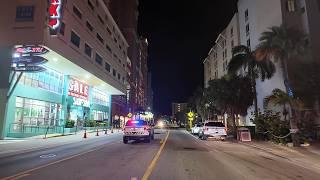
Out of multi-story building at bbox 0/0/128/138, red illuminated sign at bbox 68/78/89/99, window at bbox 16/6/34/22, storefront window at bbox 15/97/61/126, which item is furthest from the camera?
red illuminated sign at bbox 68/78/89/99

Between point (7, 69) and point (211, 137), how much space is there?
71.1 ft

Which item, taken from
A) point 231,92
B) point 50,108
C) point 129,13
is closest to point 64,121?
point 50,108

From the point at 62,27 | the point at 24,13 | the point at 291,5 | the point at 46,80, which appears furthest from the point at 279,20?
the point at 46,80

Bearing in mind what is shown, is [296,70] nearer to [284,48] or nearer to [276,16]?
[284,48]

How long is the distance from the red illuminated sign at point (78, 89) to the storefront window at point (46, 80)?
10.4 feet

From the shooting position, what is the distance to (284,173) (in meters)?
11.3

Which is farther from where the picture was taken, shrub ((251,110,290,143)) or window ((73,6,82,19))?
window ((73,6,82,19))

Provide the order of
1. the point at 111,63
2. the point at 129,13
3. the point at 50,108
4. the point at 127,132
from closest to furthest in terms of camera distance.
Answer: the point at 127,132, the point at 50,108, the point at 111,63, the point at 129,13

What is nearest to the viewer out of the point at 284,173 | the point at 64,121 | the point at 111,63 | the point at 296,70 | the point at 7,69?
the point at 284,173

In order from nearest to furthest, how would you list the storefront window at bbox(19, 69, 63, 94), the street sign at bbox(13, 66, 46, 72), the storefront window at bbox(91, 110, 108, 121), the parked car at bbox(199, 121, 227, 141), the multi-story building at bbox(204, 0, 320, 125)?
the street sign at bbox(13, 66, 46, 72)
the parked car at bbox(199, 121, 227, 141)
the storefront window at bbox(19, 69, 63, 94)
the multi-story building at bbox(204, 0, 320, 125)
the storefront window at bbox(91, 110, 108, 121)

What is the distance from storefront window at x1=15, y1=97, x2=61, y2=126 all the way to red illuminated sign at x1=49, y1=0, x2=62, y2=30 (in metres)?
8.83

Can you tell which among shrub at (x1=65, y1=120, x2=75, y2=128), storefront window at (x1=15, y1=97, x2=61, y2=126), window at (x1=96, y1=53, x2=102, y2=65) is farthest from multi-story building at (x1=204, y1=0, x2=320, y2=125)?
shrub at (x1=65, y1=120, x2=75, y2=128)

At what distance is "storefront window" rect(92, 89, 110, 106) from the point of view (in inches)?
2516

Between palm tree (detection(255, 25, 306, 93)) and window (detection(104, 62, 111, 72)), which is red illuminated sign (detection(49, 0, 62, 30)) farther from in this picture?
window (detection(104, 62, 111, 72))
